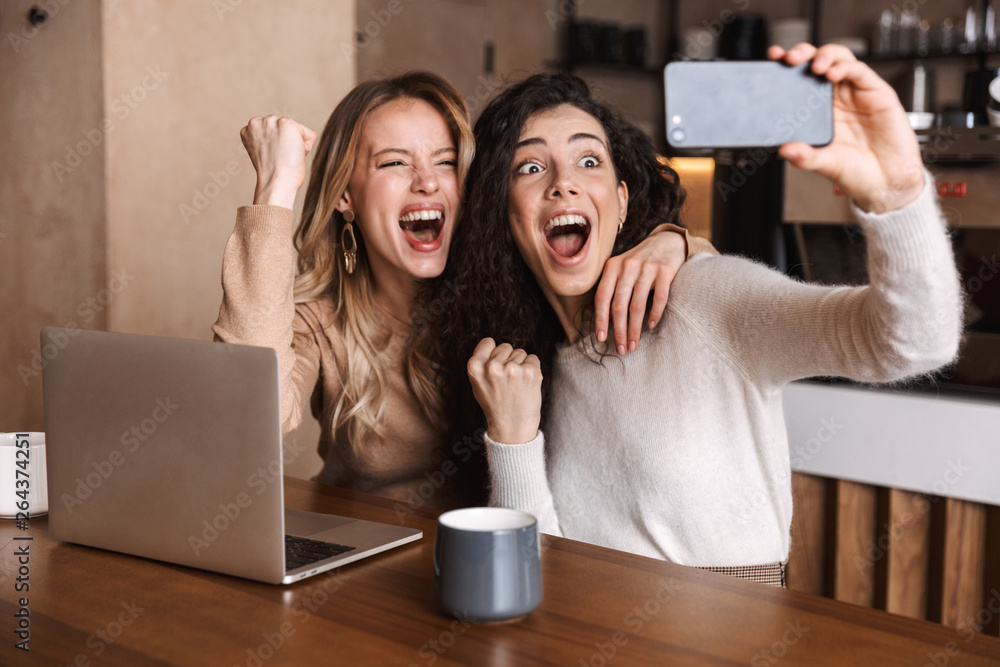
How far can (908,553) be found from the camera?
1.83 m

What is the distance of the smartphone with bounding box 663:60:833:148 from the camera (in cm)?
77

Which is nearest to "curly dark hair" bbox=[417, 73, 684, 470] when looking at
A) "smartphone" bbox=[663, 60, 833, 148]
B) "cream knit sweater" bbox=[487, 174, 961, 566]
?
"cream knit sweater" bbox=[487, 174, 961, 566]

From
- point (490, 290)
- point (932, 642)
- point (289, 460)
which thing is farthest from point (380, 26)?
point (932, 642)

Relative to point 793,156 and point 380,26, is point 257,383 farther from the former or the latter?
point 380,26

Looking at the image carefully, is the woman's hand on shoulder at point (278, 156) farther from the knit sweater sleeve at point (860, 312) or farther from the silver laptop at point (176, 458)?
the knit sweater sleeve at point (860, 312)

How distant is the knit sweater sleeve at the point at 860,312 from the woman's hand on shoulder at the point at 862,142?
2 centimetres

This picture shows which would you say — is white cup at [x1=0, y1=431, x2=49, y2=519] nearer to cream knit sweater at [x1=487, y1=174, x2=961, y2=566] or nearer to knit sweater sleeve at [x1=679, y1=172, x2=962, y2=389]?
cream knit sweater at [x1=487, y1=174, x2=961, y2=566]

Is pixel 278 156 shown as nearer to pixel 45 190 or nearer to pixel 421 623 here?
pixel 421 623

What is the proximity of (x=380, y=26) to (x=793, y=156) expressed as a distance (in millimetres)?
3047

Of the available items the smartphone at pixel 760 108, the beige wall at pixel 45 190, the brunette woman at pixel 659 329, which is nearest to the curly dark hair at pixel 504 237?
the brunette woman at pixel 659 329

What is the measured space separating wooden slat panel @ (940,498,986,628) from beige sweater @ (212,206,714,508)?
2.78ft

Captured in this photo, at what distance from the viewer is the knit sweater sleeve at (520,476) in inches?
48.3

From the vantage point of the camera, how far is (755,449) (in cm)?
125

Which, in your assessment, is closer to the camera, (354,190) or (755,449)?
(755,449)
